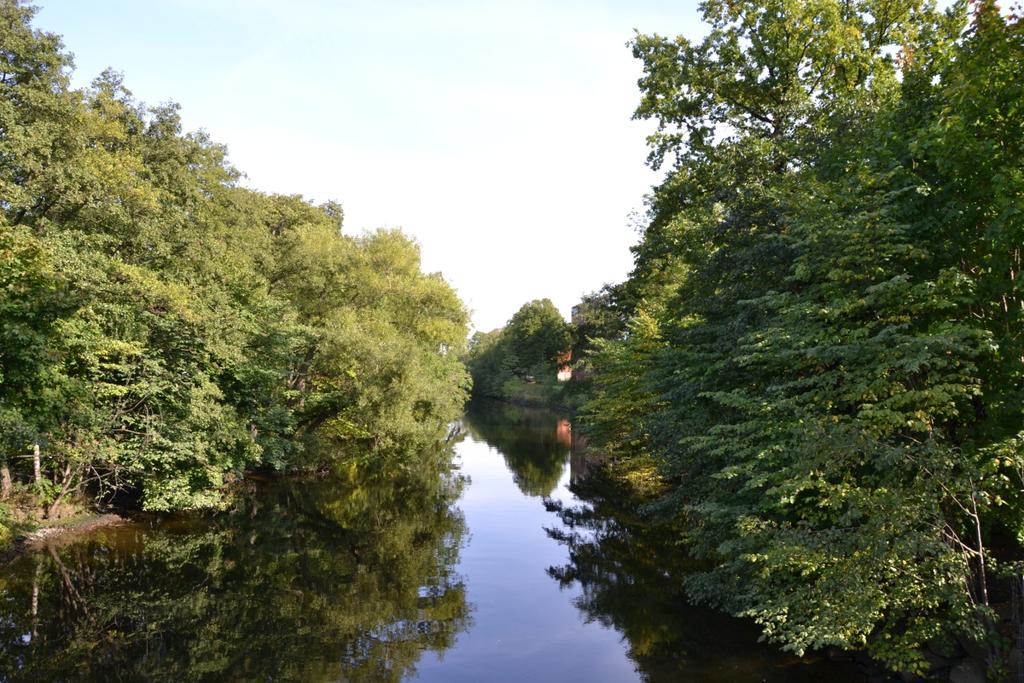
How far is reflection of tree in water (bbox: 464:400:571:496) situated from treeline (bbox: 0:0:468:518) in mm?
9108

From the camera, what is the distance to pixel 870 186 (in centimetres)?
1326

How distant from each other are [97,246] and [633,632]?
2080 centimetres

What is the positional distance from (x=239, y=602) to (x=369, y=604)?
358cm

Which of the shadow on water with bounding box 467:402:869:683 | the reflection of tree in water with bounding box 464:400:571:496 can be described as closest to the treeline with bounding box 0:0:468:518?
the reflection of tree in water with bounding box 464:400:571:496

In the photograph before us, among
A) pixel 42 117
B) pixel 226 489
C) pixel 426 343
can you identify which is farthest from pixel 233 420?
pixel 426 343

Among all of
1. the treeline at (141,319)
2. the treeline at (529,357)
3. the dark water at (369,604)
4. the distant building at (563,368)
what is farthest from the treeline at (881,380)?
the distant building at (563,368)

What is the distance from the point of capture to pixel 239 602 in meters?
17.8

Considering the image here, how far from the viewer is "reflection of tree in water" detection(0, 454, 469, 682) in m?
13.9

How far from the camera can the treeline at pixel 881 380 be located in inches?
399

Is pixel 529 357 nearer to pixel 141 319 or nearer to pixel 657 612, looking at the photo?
pixel 141 319

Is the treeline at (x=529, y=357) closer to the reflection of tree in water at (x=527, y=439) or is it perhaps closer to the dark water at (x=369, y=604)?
the reflection of tree in water at (x=527, y=439)

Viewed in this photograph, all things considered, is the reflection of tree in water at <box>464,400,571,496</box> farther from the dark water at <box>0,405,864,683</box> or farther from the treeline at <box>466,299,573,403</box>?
the dark water at <box>0,405,864,683</box>

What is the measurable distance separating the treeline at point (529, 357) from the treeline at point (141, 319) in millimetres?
56746

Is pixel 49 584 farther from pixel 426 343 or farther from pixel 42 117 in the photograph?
pixel 426 343
